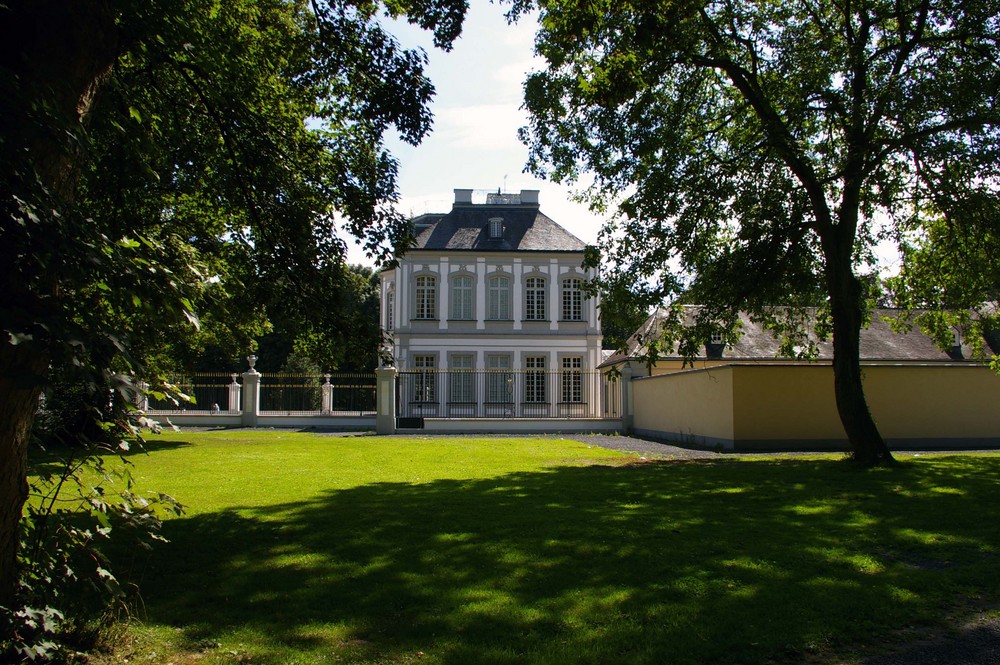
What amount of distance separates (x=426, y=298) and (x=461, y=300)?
167cm

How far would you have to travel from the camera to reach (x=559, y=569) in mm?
5531

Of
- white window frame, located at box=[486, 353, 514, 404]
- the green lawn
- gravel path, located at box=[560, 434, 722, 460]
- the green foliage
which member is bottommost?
gravel path, located at box=[560, 434, 722, 460]

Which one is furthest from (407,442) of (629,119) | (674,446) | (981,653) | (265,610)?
(981,653)

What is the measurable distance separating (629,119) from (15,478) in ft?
40.4

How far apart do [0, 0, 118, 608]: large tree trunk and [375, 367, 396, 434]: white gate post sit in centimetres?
2084

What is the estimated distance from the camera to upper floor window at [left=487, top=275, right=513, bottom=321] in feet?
120

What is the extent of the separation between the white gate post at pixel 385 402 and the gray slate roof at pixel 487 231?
41.4 ft

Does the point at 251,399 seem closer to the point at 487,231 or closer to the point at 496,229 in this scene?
the point at 487,231

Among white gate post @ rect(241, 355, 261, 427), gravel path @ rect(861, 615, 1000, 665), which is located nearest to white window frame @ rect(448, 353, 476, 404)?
white gate post @ rect(241, 355, 261, 427)

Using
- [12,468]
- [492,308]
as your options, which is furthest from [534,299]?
[12,468]

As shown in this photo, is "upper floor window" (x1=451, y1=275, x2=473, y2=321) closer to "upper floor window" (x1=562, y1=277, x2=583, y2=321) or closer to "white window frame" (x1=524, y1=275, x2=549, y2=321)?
"white window frame" (x1=524, y1=275, x2=549, y2=321)

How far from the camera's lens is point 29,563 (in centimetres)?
370

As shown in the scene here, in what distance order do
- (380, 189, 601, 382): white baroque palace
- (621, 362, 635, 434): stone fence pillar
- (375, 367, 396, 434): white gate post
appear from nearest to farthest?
(375, 367, 396, 434): white gate post < (621, 362, 635, 434): stone fence pillar < (380, 189, 601, 382): white baroque palace

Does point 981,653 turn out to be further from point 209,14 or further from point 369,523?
point 209,14
